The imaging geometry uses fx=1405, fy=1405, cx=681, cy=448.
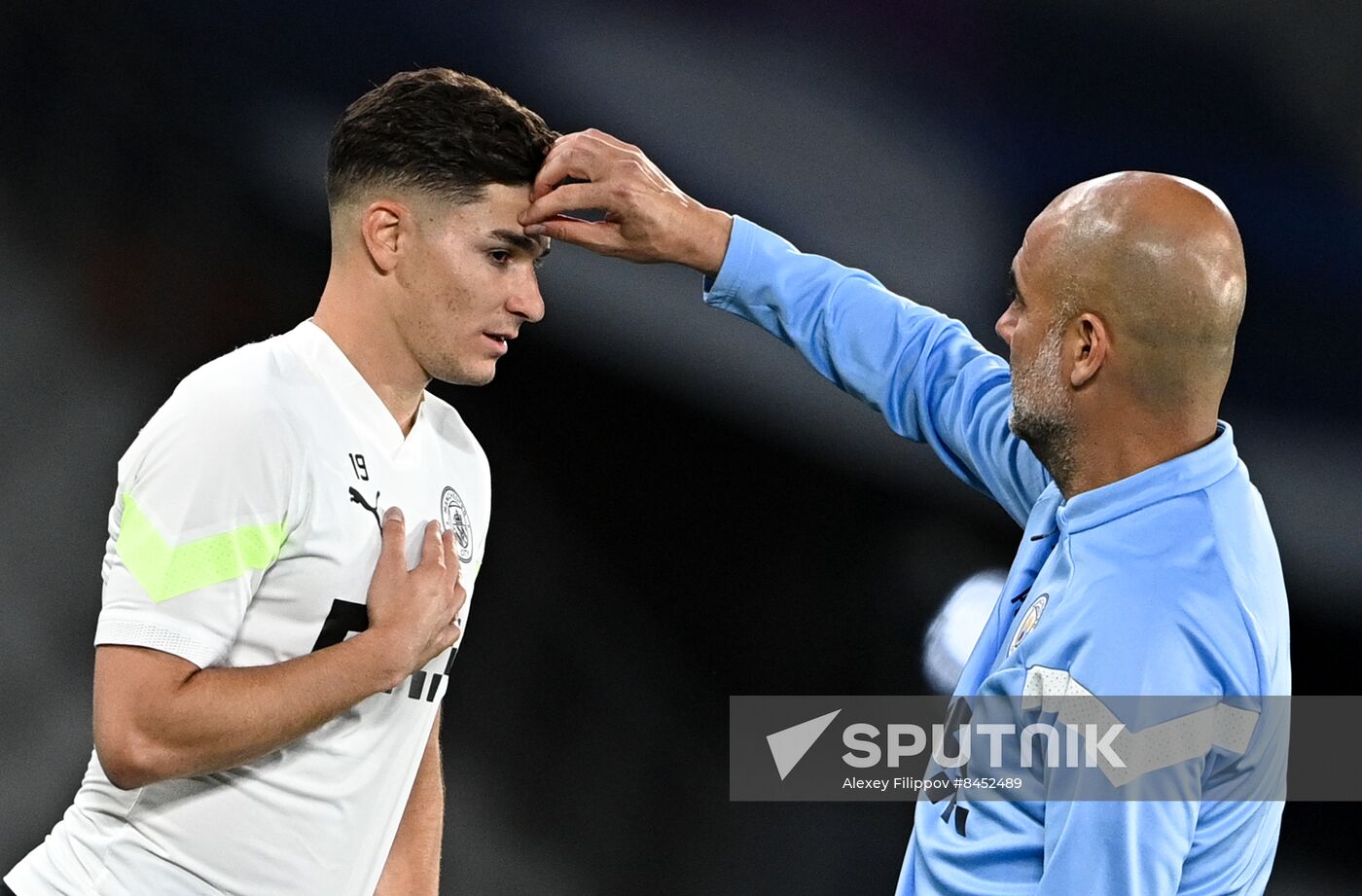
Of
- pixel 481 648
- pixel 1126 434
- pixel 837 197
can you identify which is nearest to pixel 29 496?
pixel 481 648

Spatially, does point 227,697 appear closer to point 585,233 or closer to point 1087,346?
point 585,233

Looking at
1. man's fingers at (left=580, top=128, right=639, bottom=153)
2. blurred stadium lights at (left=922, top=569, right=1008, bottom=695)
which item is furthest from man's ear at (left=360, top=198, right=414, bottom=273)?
blurred stadium lights at (left=922, top=569, right=1008, bottom=695)

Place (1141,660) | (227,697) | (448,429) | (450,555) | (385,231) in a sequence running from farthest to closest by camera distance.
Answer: (448,429) → (385,231) → (450,555) → (227,697) → (1141,660)

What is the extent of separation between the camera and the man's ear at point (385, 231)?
→ 1743 mm

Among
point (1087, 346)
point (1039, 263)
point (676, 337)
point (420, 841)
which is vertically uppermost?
point (676, 337)

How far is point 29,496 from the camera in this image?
292 centimetres

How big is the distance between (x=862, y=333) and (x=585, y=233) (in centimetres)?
43

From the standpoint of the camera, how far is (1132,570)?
1.38 metres

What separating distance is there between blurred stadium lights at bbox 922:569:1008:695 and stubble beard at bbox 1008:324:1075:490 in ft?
5.03

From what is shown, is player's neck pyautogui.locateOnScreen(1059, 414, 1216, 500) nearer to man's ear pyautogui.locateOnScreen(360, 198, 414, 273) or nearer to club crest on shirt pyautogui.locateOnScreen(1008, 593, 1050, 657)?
club crest on shirt pyautogui.locateOnScreen(1008, 593, 1050, 657)

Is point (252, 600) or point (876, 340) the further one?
point (876, 340)

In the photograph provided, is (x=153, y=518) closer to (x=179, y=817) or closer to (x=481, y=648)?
(x=179, y=817)

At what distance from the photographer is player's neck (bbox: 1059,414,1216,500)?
4.88ft

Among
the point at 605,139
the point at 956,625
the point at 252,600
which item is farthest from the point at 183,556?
the point at 956,625
